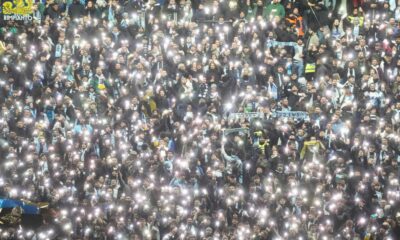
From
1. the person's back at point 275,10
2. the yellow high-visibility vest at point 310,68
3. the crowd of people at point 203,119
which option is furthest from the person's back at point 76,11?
the yellow high-visibility vest at point 310,68

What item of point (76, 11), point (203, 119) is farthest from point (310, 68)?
point (76, 11)

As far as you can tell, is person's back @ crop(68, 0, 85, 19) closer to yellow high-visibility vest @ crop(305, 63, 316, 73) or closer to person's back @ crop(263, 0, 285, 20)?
person's back @ crop(263, 0, 285, 20)

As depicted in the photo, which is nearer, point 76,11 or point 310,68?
point 310,68

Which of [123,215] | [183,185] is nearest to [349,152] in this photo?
[183,185]

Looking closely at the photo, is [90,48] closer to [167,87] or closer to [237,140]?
[167,87]

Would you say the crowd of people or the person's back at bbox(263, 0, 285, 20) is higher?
the person's back at bbox(263, 0, 285, 20)

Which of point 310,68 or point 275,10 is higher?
point 275,10

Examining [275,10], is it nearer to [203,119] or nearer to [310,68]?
[310,68]

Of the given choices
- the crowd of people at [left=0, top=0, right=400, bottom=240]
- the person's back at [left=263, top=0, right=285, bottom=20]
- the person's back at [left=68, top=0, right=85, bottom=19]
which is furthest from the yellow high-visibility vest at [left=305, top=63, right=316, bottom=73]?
the person's back at [left=68, top=0, right=85, bottom=19]
